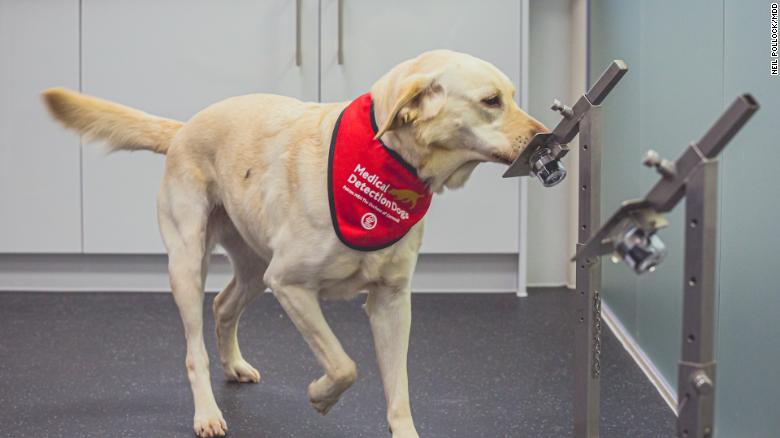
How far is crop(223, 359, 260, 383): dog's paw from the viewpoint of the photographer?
297cm

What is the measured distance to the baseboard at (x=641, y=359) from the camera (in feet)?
9.03

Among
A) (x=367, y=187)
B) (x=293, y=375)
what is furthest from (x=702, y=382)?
(x=293, y=375)

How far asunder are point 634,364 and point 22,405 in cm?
191

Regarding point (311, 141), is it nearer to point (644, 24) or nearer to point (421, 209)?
→ point (421, 209)

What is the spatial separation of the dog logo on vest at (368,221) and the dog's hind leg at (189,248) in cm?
69

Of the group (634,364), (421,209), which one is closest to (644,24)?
(634,364)

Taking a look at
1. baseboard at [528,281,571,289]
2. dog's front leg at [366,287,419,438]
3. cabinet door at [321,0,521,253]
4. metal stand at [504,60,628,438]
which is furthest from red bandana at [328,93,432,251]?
baseboard at [528,281,571,289]

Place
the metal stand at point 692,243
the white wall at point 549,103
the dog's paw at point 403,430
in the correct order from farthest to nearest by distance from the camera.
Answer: the white wall at point 549,103 < the dog's paw at point 403,430 < the metal stand at point 692,243

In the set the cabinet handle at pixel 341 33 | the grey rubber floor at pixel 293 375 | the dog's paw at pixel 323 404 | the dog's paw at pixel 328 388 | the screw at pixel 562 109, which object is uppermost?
the cabinet handle at pixel 341 33

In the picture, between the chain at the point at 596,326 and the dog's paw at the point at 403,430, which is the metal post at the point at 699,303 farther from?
the dog's paw at the point at 403,430

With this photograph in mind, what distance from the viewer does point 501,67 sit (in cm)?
419

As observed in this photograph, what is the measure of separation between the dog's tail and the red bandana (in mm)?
848

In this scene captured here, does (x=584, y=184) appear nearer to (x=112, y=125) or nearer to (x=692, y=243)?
(x=692, y=243)

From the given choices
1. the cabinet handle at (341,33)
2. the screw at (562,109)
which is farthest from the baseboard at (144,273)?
the screw at (562,109)
